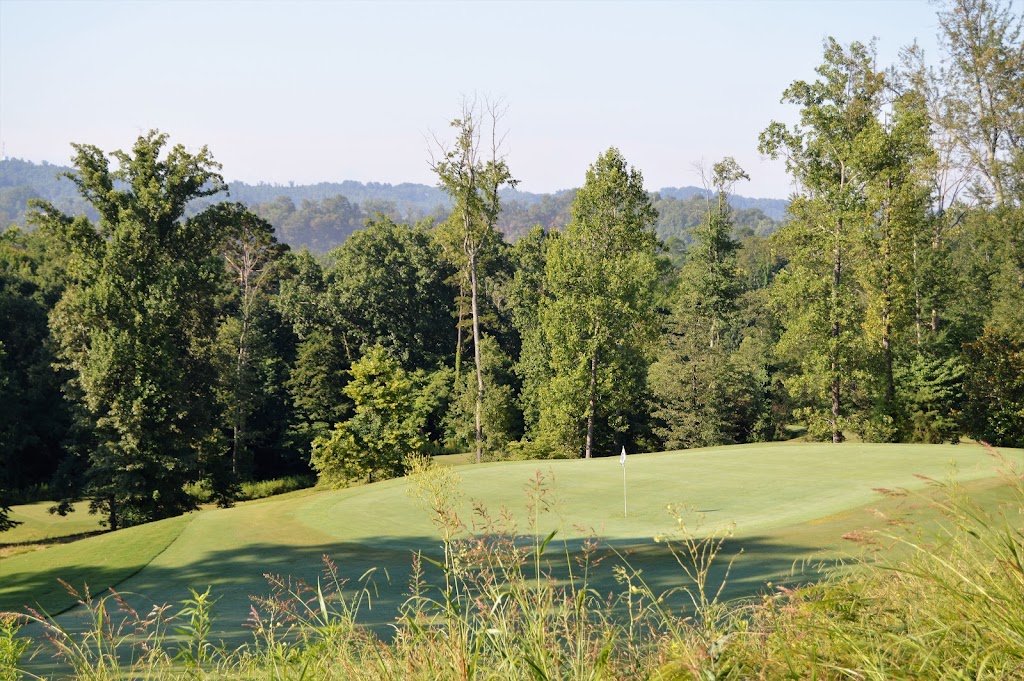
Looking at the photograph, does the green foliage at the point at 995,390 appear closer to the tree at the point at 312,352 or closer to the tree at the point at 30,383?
the tree at the point at 312,352

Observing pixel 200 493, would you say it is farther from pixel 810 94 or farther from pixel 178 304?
pixel 810 94

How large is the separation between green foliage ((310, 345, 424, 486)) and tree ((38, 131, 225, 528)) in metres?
4.73

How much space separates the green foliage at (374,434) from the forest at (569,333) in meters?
0.10

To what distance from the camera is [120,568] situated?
12.4 meters

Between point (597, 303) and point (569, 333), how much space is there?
2005mm

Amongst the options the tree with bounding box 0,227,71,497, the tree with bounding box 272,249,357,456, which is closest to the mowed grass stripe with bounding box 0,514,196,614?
the tree with bounding box 0,227,71,497

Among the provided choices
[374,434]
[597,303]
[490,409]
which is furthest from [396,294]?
[374,434]

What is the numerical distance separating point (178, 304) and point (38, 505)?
556 inches

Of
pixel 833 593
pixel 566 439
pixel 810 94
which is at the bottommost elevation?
pixel 566 439

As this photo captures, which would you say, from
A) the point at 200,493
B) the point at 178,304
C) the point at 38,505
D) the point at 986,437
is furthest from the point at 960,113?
the point at 38,505

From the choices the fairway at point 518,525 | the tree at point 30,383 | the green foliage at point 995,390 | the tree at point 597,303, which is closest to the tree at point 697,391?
the tree at point 597,303

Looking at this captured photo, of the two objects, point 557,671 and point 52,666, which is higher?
point 557,671

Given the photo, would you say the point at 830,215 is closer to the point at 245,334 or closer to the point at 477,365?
the point at 477,365

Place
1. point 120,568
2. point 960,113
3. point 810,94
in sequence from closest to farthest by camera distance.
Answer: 1. point 120,568
2. point 810,94
3. point 960,113
